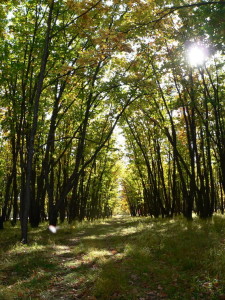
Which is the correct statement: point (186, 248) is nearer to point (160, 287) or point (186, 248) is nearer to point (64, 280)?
point (160, 287)

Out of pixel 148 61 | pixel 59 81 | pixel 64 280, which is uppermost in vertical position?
pixel 148 61

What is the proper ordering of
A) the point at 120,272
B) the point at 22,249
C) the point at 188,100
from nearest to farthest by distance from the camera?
the point at 120,272 < the point at 22,249 < the point at 188,100

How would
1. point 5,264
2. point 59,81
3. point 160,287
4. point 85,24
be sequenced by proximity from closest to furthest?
point 160,287, point 5,264, point 85,24, point 59,81

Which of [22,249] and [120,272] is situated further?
[22,249]

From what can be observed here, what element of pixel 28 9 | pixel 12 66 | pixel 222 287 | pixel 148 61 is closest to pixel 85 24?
pixel 12 66

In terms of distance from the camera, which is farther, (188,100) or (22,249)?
(188,100)

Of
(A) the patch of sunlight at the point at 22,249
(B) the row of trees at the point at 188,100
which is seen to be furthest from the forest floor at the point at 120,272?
(B) the row of trees at the point at 188,100

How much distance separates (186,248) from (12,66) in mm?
10667

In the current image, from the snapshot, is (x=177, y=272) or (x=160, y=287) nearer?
(x=160, y=287)

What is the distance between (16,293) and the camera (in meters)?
5.48

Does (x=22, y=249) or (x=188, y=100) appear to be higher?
(x=188, y=100)

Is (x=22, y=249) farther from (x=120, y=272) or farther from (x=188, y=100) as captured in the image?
(x=188, y=100)

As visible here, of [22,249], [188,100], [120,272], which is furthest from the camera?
[188,100]

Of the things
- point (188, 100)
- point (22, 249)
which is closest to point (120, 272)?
point (22, 249)
